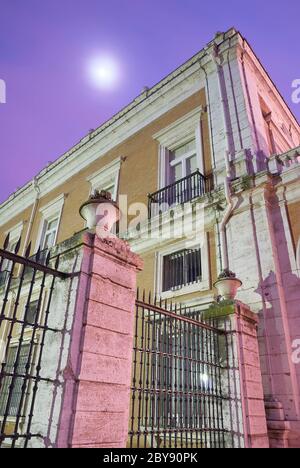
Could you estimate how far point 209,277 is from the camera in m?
8.30

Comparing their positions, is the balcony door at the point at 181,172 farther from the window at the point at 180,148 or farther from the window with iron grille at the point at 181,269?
the window with iron grille at the point at 181,269

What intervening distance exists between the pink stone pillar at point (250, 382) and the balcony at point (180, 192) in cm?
417

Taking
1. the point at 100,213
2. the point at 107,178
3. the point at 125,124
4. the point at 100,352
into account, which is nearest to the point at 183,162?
the point at 107,178

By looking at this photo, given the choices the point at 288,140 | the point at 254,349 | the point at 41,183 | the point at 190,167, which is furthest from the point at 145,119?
the point at 254,349

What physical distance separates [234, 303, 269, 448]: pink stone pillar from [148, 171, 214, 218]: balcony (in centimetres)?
417

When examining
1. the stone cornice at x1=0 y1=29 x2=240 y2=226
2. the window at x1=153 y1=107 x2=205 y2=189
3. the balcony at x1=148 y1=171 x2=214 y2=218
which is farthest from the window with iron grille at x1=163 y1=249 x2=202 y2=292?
the stone cornice at x1=0 y1=29 x2=240 y2=226

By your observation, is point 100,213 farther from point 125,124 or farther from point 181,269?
point 125,124

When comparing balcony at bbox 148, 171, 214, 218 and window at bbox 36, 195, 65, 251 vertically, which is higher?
window at bbox 36, 195, 65, 251

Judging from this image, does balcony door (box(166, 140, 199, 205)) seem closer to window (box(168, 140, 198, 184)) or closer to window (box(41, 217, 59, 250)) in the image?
window (box(168, 140, 198, 184))

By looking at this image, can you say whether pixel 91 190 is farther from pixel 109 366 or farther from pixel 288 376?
pixel 109 366

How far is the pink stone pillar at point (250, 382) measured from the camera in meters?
5.05

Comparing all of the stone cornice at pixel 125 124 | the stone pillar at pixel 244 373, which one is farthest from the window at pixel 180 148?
the stone pillar at pixel 244 373

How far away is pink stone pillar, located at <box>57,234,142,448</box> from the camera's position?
300 cm

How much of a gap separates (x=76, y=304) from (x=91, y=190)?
11.4m
